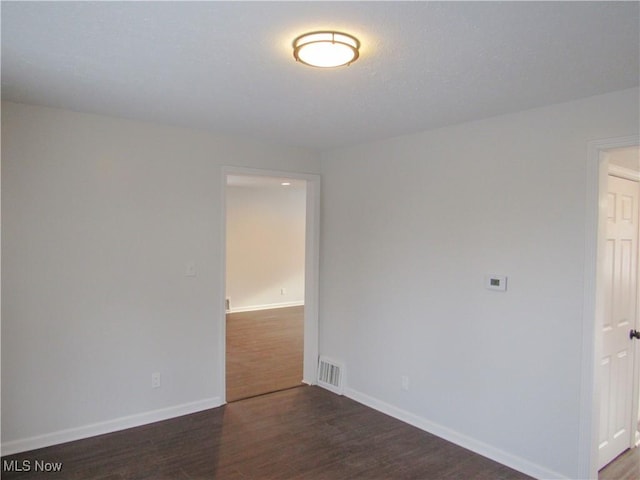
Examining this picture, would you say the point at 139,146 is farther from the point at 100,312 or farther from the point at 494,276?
the point at 494,276

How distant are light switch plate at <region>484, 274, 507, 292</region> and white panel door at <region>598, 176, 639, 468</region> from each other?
639 mm

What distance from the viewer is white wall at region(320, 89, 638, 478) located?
2.79 metres

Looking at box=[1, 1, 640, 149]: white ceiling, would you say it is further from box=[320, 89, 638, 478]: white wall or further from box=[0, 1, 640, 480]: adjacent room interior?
box=[320, 89, 638, 478]: white wall

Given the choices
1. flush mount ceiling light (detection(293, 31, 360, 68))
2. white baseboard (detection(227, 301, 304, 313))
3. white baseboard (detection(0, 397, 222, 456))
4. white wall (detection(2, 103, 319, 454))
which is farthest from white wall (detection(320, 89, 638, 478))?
white baseboard (detection(227, 301, 304, 313))

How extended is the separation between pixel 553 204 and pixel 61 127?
11.7 feet

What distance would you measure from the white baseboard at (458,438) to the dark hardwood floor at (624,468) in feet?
1.55

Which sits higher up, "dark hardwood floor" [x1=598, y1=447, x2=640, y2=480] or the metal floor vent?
the metal floor vent

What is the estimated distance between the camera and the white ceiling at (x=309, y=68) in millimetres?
1699

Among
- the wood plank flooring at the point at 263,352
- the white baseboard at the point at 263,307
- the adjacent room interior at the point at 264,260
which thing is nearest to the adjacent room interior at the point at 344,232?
the wood plank flooring at the point at 263,352

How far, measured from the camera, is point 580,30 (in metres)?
1.81

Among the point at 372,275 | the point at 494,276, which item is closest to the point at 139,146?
the point at 372,275

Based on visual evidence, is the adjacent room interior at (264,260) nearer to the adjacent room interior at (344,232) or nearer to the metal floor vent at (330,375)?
the metal floor vent at (330,375)

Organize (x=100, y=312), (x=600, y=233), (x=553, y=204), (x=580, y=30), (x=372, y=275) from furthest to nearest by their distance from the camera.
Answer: (x=372, y=275) → (x=100, y=312) → (x=553, y=204) → (x=600, y=233) → (x=580, y=30)

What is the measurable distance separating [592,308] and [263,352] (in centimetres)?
414
